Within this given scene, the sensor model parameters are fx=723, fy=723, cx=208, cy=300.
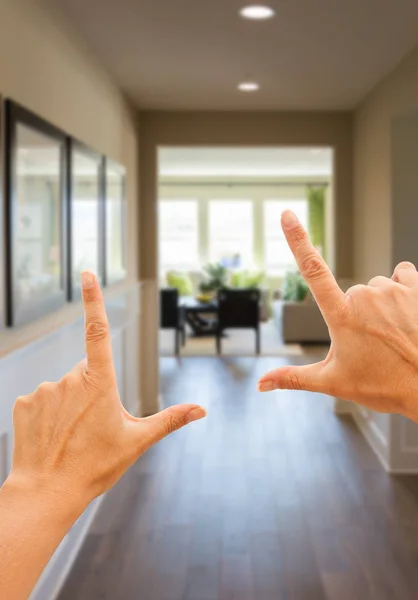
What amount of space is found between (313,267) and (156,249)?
5213 millimetres

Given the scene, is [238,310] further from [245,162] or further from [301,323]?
[245,162]

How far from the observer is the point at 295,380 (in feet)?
2.55

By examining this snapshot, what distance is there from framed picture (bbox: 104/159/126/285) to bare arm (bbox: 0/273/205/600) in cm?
357

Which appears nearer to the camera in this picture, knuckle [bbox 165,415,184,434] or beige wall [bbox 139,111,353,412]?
knuckle [bbox 165,415,184,434]

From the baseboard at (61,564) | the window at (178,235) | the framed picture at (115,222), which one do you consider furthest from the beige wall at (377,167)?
the window at (178,235)

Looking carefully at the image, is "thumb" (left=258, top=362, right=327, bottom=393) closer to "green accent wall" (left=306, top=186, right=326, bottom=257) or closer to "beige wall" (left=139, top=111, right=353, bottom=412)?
"beige wall" (left=139, top=111, right=353, bottom=412)

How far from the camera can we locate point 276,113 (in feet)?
18.8

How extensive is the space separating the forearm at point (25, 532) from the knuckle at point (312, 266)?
32 cm

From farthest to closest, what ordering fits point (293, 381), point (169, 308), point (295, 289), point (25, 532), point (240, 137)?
point (295, 289) < point (169, 308) < point (240, 137) < point (293, 381) < point (25, 532)

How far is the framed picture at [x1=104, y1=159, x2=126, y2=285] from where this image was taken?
14.2 feet

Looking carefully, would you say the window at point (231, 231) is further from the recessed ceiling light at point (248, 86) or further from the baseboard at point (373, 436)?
the recessed ceiling light at point (248, 86)

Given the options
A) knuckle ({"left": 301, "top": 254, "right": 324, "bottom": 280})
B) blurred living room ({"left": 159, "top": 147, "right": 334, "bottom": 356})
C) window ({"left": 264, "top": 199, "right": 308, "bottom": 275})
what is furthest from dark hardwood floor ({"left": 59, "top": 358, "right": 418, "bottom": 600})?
window ({"left": 264, "top": 199, "right": 308, "bottom": 275})

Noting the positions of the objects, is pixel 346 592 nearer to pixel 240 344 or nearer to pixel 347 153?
pixel 347 153

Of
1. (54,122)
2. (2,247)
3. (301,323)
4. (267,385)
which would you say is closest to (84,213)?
(54,122)
